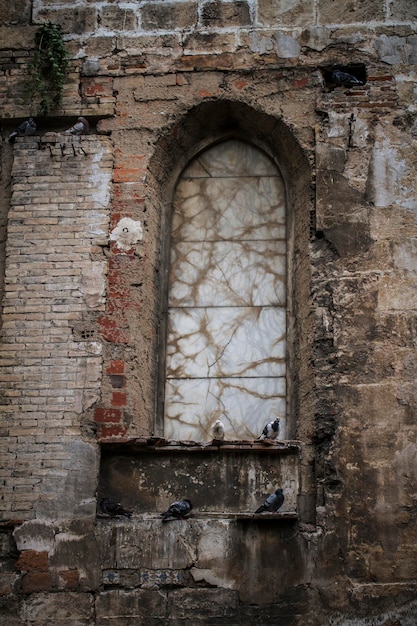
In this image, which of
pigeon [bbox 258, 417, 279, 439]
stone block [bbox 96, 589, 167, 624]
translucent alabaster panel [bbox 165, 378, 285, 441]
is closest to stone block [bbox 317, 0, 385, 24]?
translucent alabaster panel [bbox 165, 378, 285, 441]

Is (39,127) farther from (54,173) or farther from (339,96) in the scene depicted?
(339,96)

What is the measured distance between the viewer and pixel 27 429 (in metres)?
9.27

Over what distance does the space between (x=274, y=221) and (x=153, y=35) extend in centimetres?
185

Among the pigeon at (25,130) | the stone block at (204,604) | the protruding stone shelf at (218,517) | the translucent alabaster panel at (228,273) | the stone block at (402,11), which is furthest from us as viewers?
the stone block at (402,11)

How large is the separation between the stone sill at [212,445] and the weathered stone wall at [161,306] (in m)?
0.02

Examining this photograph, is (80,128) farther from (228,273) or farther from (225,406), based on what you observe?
(225,406)

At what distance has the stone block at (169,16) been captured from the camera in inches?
410

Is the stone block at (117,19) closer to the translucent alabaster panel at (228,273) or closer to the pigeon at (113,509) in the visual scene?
the translucent alabaster panel at (228,273)

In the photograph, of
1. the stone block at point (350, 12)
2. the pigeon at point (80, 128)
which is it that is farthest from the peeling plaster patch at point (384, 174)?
the pigeon at point (80, 128)

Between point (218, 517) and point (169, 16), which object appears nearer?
point (218, 517)

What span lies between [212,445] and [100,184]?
231cm

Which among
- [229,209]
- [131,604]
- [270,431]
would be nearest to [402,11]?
[229,209]

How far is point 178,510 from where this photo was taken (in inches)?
352

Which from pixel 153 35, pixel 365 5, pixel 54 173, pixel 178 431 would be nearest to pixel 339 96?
pixel 365 5
